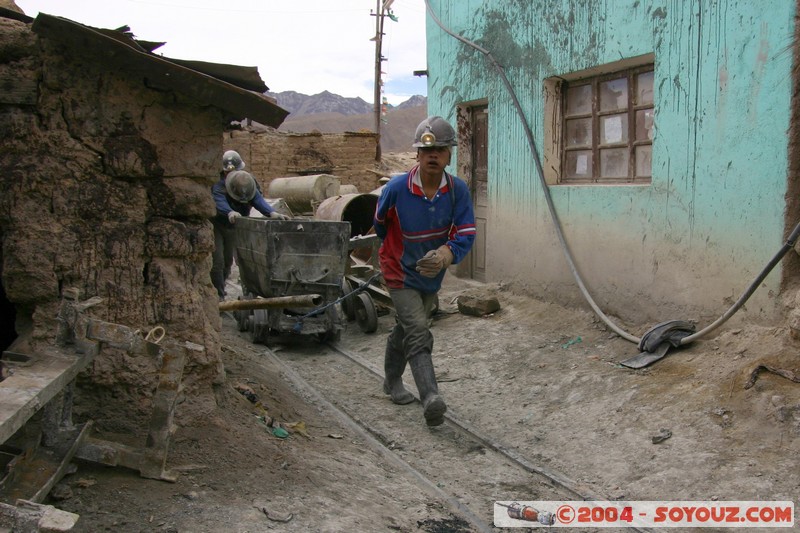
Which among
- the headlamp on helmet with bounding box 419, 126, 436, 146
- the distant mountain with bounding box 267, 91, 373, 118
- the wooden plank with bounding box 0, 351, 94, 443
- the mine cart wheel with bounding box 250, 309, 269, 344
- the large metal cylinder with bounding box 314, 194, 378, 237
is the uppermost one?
the distant mountain with bounding box 267, 91, 373, 118

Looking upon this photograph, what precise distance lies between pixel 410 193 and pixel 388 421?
1663 mm

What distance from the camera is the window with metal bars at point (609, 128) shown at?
7.01 m

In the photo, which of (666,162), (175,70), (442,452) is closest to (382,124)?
(666,162)

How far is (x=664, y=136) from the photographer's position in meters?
6.45

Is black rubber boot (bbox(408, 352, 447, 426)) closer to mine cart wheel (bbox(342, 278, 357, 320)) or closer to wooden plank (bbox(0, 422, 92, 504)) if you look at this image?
wooden plank (bbox(0, 422, 92, 504))

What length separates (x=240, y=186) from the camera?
830 centimetres

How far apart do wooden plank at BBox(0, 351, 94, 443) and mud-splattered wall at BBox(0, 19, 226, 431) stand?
69 centimetres

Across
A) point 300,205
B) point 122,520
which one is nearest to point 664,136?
point 122,520

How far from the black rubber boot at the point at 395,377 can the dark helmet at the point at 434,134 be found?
1.63 metres

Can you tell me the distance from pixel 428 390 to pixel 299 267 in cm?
285

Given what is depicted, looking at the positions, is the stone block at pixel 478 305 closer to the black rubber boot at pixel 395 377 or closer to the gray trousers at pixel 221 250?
the black rubber boot at pixel 395 377

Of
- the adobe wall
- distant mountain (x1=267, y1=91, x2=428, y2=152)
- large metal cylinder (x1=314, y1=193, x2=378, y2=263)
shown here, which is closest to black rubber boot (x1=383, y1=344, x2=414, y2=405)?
large metal cylinder (x1=314, y1=193, x2=378, y2=263)

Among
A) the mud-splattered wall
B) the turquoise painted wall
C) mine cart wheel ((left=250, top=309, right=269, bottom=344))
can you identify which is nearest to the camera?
the mud-splattered wall

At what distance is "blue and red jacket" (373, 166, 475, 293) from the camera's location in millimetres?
5141
